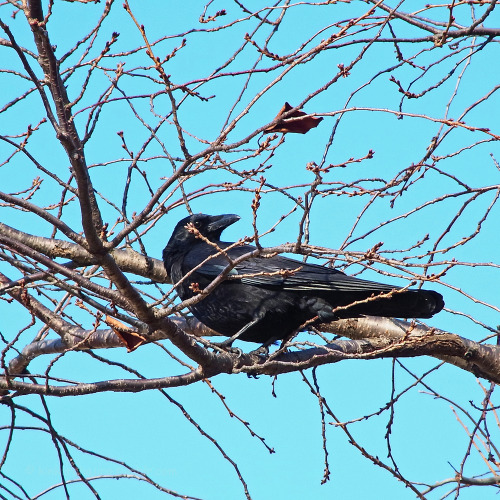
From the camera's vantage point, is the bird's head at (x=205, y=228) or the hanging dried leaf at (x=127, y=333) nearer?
the hanging dried leaf at (x=127, y=333)

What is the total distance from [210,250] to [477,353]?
84.2 inches

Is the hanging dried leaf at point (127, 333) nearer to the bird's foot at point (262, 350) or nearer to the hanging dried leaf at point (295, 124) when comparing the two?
the hanging dried leaf at point (295, 124)

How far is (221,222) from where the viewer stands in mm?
5785

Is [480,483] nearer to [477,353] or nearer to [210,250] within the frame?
[477,353]

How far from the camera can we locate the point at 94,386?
11.6 ft

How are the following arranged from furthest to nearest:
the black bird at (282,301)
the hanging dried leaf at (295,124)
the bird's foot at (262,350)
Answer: the bird's foot at (262,350) → the black bird at (282,301) → the hanging dried leaf at (295,124)

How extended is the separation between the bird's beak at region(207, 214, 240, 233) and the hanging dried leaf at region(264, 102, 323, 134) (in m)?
2.88

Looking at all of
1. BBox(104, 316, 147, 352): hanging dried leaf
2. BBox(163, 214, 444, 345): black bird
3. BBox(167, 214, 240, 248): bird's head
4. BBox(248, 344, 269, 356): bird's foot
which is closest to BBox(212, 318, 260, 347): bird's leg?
BBox(163, 214, 444, 345): black bird

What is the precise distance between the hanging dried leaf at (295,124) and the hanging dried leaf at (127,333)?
1134 millimetres

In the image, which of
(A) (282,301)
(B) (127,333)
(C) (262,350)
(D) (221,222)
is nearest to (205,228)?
(D) (221,222)

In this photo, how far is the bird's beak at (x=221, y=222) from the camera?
578cm

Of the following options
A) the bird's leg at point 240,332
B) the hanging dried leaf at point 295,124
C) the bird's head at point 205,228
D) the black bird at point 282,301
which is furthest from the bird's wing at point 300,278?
the hanging dried leaf at point 295,124

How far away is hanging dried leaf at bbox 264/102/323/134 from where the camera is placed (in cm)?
284

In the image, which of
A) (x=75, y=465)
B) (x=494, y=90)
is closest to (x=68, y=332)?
(x=75, y=465)
